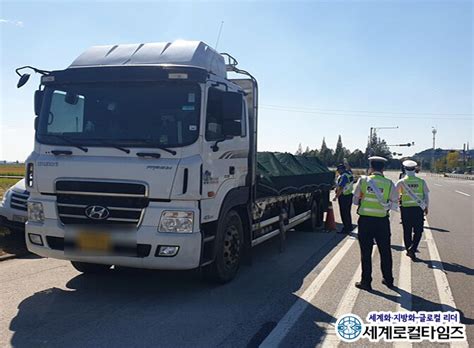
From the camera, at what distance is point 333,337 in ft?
14.9

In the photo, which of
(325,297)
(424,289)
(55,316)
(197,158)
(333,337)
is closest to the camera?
(333,337)

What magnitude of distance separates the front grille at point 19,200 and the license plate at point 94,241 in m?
→ 2.35

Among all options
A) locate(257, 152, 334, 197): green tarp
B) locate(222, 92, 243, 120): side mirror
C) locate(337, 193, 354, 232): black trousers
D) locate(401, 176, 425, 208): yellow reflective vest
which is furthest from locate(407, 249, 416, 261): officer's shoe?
locate(222, 92, 243, 120): side mirror

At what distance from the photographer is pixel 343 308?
17.7 ft

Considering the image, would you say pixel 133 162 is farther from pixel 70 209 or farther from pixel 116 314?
pixel 116 314

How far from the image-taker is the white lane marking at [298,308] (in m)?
4.38

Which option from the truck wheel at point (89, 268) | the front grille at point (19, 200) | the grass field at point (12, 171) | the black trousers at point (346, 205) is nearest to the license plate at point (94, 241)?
the truck wheel at point (89, 268)

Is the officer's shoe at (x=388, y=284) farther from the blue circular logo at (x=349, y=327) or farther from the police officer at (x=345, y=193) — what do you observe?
the police officer at (x=345, y=193)

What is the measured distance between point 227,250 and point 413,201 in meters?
3.99

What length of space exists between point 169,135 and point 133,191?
2.55ft

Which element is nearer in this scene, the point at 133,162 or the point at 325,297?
the point at 133,162

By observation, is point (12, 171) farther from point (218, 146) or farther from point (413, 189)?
point (218, 146)

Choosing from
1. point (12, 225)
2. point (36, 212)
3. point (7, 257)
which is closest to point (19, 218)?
point (12, 225)

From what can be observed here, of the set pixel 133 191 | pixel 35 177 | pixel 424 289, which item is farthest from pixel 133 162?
pixel 424 289
